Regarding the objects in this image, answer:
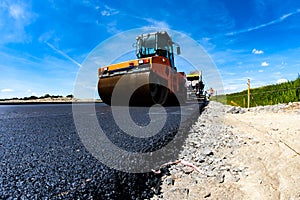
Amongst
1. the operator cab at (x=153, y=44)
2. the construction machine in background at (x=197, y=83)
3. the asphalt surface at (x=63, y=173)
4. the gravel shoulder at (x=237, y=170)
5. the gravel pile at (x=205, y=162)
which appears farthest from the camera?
the construction machine in background at (x=197, y=83)

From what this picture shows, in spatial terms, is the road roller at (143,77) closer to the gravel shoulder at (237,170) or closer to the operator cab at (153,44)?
the operator cab at (153,44)

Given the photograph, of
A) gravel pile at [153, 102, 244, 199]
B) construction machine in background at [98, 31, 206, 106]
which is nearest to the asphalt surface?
gravel pile at [153, 102, 244, 199]

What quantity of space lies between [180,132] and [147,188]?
1.54 m

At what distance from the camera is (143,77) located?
20.7ft

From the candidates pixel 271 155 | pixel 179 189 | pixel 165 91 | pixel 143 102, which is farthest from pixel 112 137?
pixel 165 91

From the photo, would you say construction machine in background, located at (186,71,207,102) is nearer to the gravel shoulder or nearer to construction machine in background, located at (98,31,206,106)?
construction machine in background, located at (98,31,206,106)

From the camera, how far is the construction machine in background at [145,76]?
6.41 m

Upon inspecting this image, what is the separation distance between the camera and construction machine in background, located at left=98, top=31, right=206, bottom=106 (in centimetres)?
641

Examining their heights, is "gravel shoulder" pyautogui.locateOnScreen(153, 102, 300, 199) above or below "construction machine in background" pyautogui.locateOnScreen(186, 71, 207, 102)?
below

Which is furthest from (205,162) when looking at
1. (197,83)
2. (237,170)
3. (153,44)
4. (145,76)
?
(197,83)

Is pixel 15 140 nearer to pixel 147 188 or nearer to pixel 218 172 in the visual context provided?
pixel 147 188

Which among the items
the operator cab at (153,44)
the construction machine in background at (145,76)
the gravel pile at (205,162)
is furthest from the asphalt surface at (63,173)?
the operator cab at (153,44)

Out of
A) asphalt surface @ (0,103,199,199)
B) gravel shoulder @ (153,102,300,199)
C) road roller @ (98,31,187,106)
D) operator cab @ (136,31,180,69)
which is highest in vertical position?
operator cab @ (136,31,180,69)

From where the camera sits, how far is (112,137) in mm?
2490
